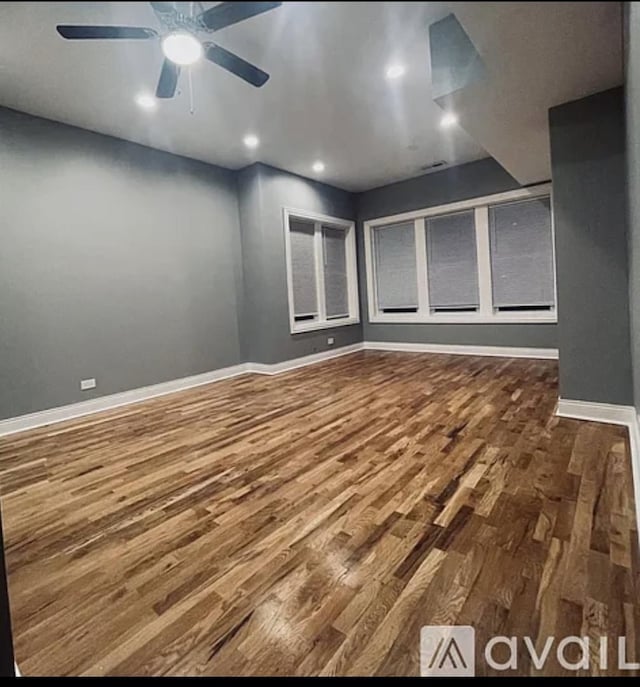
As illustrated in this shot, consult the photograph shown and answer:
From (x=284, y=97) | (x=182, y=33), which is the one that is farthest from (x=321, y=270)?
(x=182, y=33)

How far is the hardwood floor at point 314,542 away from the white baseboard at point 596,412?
0.13 m

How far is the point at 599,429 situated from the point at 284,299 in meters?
4.03

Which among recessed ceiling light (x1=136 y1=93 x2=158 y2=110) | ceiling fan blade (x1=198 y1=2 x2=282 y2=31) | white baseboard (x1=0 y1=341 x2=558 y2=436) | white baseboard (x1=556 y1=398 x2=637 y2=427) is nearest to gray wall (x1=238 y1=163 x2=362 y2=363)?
white baseboard (x1=0 y1=341 x2=558 y2=436)

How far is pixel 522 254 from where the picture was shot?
18.2 feet

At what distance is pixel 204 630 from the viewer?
48.4 inches

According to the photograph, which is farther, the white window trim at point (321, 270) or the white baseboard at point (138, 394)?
the white window trim at point (321, 270)

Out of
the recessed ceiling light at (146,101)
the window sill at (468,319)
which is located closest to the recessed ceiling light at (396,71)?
the recessed ceiling light at (146,101)

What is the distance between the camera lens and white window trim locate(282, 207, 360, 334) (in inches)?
223

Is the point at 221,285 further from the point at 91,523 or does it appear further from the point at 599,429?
the point at 599,429

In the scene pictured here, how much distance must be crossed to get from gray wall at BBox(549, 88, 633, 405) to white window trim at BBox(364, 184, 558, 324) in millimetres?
2668

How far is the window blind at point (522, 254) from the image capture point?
5.36 metres

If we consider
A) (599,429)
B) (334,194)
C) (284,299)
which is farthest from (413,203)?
(599,429)

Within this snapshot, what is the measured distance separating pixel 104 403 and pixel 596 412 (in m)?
4.62

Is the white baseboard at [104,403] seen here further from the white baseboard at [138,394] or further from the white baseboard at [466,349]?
the white baseboard at [466,349]
